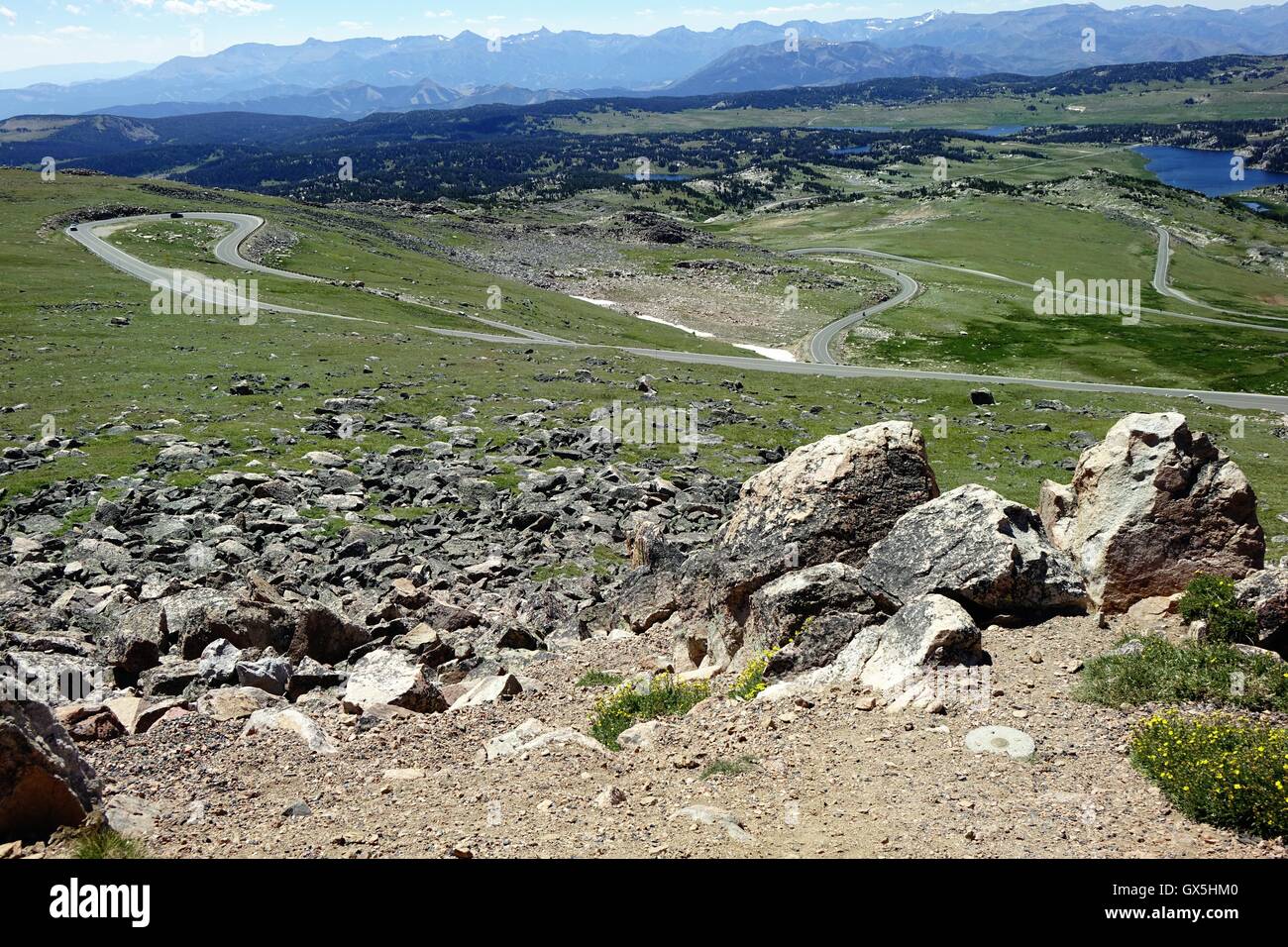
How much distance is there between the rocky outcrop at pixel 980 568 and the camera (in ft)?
59.2

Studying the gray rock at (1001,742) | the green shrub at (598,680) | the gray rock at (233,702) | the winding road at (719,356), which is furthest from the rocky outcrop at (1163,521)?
the winding road at (719,356)

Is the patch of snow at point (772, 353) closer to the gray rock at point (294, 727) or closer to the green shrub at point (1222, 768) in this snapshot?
the gray rock at point (294, 727)

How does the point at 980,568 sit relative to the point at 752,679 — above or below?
above

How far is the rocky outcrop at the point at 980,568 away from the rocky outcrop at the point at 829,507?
4.95 feet

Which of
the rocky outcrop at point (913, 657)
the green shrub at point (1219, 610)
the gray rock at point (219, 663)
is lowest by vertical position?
the gray rock at point (219, 663)

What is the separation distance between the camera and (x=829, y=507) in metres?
20.7

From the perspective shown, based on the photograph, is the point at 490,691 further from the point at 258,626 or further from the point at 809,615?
the point at 809,615

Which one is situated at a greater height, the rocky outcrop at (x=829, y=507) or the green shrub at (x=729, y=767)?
the rocky outcrop at (x=829, y=507)

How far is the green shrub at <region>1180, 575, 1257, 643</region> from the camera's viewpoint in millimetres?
15586

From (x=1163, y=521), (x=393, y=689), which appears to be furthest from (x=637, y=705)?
(x=1163, y=521)

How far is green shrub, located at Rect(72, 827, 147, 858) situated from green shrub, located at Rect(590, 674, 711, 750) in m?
7.72

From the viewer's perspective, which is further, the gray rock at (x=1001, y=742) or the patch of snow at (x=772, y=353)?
the patch of snow at (x=772, y=353)

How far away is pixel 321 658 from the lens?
73.2 feet

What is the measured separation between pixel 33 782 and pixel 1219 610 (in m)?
19.7
